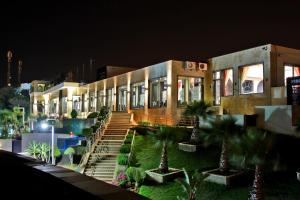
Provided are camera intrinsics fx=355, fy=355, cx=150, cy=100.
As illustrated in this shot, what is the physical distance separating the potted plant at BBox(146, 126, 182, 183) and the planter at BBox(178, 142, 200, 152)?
189 cm

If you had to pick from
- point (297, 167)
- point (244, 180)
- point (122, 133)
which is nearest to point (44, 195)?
point (244, 180)

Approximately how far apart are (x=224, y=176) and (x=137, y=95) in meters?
20.0

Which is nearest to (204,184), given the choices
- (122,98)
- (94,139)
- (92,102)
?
(94,139)

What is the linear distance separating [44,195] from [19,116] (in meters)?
55.9

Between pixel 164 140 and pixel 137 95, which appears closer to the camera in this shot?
pixel 164 140

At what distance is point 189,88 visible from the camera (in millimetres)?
29234

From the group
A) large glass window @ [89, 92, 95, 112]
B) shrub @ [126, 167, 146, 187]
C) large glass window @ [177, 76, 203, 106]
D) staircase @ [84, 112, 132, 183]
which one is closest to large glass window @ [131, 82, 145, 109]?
staircase @ [84, 112, 132, 183]

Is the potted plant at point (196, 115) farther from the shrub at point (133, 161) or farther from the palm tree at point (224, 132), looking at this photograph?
the palm tree at point (224, 132)

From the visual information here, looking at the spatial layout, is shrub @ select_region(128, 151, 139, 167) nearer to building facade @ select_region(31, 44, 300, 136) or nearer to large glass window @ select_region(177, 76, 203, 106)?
building facade @ select_region(31, 44, 300, 136)

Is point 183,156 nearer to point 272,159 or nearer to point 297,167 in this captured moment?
point 297,167

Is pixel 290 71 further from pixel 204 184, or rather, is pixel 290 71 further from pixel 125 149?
pixel 204 184

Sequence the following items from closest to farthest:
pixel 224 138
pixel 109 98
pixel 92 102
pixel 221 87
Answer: pixel 224 138, pixel 221 87, pixel 109 98, pixel 92 102

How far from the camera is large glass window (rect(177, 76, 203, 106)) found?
28844mm

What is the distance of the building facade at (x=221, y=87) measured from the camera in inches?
886
